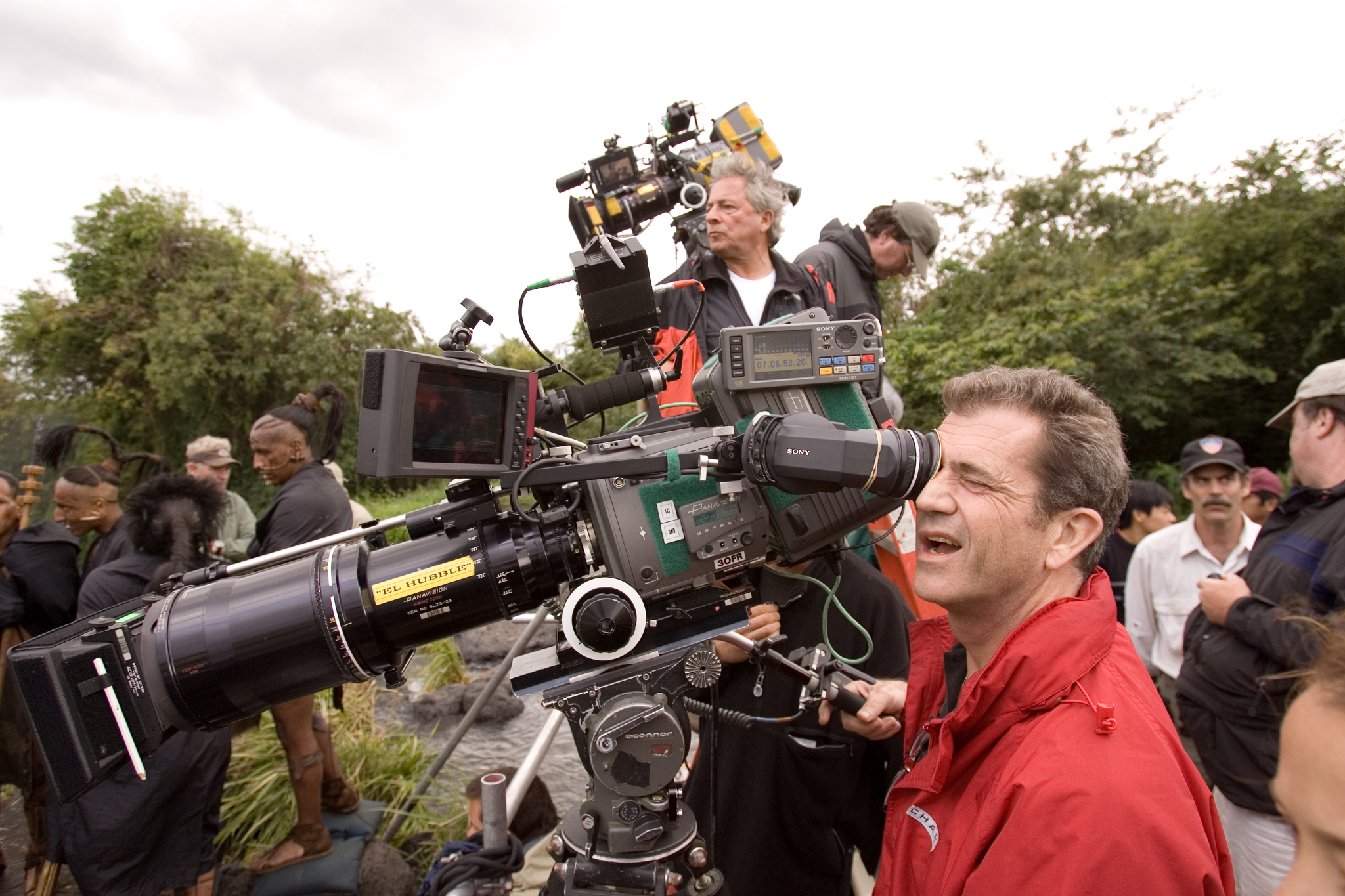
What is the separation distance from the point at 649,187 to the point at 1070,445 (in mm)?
2209

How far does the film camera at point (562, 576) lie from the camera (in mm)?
1339

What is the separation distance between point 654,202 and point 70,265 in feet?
50.6

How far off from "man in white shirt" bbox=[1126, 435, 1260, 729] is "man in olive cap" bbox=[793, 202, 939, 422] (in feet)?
5.30

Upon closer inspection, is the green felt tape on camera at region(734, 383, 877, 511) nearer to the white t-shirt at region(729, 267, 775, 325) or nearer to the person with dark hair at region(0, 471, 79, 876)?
the white t-shirt at region(729, 267, 775, 325)

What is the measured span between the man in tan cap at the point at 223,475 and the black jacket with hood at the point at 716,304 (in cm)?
253

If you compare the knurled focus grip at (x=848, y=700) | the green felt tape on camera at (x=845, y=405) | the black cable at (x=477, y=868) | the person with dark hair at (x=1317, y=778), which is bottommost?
the black cable at (x=477, y=868)

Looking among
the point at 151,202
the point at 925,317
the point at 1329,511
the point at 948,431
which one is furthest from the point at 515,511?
the point at 151,202

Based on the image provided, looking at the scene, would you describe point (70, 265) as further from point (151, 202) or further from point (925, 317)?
point (925, 317)

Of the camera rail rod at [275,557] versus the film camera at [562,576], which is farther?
the camera rail rod at [275,557]

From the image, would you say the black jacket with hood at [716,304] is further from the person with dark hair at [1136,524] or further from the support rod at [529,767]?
the person with dark hair at [1136,524]

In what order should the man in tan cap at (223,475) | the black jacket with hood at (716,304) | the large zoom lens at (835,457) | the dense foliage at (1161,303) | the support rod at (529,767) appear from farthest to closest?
the dense foliage at (1161,303), the man in tan cap at (223,475), the black jacket with hood at (716,304), the support rod at (529,767), the large zoom lens at (835,457)

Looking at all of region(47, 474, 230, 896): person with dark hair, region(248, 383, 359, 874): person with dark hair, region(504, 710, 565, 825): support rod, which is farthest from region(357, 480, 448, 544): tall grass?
region(504, 710, 565, 825): support rod

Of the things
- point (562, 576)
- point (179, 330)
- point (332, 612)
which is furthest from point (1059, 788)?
point (179, 330)

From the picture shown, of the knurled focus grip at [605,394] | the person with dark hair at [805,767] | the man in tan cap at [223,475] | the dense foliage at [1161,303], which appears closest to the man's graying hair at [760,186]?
the person with dark hair at [805,767]
